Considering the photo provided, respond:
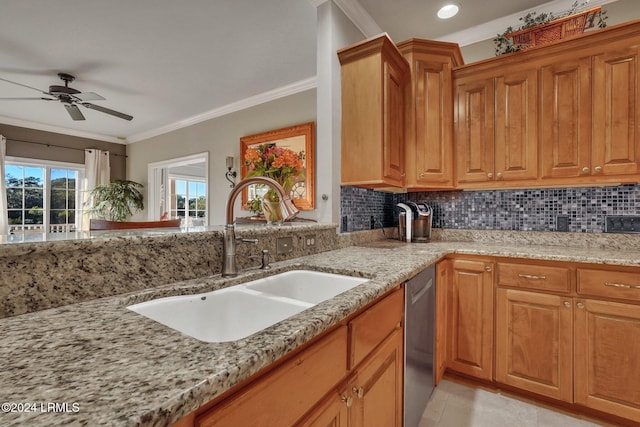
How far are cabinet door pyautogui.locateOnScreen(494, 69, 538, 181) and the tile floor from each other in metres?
1.41

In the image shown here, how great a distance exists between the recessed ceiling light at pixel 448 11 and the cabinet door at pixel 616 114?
0.95m

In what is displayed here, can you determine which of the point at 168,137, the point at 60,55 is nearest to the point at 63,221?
the point at 168,137

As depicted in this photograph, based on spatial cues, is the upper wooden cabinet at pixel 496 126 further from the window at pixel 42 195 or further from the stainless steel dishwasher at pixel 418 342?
the window at pixel 42 195

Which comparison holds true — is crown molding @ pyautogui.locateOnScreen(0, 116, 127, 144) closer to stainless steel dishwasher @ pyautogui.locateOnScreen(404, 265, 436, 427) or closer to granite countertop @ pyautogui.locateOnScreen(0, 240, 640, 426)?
granite countertop @ pyautogui.locateOnScreen(0, 240, 640, 426)

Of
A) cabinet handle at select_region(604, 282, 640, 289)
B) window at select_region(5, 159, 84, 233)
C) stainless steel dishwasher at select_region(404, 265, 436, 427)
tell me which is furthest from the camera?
window at select_region(5, 159, 84, 233)

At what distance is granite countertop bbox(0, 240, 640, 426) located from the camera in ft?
1.25

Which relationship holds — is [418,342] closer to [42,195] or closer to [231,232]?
[231,232]

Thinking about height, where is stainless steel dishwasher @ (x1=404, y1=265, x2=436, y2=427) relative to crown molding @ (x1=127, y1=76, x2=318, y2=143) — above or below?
below

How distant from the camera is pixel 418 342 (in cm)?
147

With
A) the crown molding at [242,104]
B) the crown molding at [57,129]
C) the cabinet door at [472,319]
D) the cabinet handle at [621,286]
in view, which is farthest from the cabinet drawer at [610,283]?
the crown molding at [57,129]

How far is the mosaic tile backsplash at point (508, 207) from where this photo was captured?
6.63 ft

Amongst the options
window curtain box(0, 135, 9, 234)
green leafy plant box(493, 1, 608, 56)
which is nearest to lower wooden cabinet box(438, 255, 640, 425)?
green leafy plant box(493, 1, 608, 56)

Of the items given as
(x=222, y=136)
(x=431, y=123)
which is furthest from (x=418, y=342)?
(x=222, y=136)

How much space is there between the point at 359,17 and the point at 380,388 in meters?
2.38
